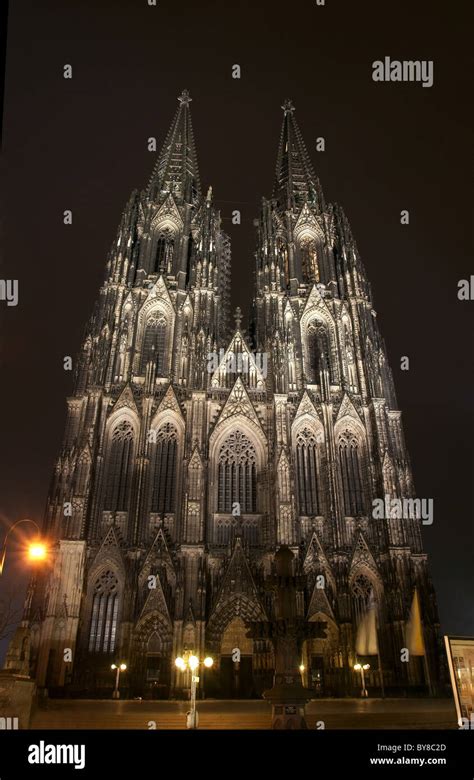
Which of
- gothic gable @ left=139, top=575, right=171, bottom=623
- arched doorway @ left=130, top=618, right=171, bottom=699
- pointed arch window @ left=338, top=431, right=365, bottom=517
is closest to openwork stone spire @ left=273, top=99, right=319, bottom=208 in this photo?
pointed arch window @ left=338, top=431, right=365, bottom=517

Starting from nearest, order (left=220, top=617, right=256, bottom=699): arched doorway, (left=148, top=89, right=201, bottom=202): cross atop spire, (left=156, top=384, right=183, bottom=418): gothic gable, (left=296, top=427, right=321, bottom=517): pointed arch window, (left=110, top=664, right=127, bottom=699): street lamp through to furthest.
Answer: (left=110, top=664, right=127, bottom=699): street lamp < (left=220, top=617, right=256, bottom=699): arched doorway < (left=296, top=427, right=321, bottom=517): pointed arch window < (left=156, top=384, right=183, bottom=418): gothic gable < (left=148, top=89, right=201, bottom=202): cross atop spire

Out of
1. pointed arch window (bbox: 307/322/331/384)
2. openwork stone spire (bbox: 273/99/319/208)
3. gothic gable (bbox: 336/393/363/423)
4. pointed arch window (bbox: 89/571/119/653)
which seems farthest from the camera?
openwork stone spire (bbox: 273/99/319/208)

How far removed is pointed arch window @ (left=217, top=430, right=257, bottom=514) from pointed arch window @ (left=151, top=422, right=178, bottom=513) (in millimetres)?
2794

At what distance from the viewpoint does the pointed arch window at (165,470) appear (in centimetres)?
3211

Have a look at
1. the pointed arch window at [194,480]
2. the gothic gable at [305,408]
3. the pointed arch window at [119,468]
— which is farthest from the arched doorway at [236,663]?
the gothic gable at [305,408]

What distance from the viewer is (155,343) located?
37.8 meters

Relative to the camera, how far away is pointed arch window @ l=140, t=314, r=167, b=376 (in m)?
36.7

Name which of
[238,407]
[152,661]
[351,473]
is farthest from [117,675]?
[351,473]

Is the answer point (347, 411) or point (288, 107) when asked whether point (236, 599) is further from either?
point (288, 107)

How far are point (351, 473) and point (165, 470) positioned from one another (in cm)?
1135

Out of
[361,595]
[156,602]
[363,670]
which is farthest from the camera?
[361,595]

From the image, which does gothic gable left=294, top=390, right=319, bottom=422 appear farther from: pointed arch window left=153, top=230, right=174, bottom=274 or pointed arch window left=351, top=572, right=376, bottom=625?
pointed arch window left=153, top=230, right=174, bottom=274

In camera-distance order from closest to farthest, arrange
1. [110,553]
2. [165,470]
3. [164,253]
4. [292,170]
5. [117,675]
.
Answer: [117,675] → [110,553] → [165,470] → [164,253] → [292,170]

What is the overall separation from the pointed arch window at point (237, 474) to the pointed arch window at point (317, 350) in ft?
21.4
